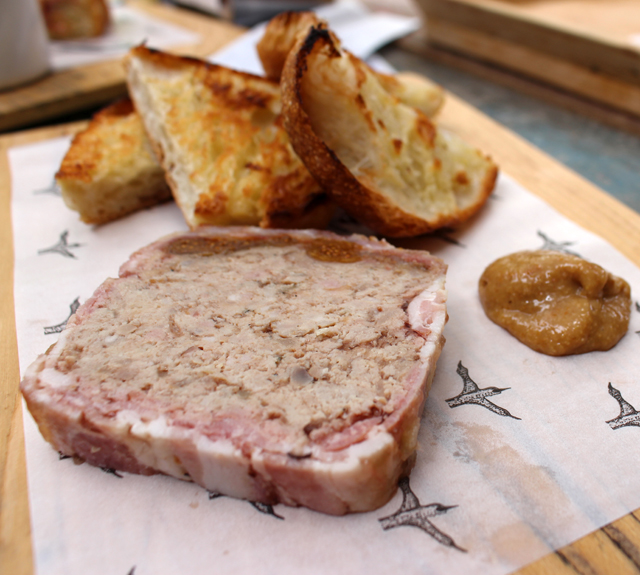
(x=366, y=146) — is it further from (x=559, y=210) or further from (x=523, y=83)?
(x=523, y=83)

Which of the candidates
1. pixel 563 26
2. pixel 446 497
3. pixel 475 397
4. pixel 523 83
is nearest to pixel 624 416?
pixel 475 397

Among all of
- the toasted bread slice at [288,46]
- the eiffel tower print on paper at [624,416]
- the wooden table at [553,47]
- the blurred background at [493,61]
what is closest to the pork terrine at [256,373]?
the eiffel tower print on paper at [624,416]

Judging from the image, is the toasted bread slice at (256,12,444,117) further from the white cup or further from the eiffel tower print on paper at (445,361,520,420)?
the white cup

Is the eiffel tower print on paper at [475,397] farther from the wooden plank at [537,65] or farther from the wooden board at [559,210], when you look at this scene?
the wooden plank at [537,65]

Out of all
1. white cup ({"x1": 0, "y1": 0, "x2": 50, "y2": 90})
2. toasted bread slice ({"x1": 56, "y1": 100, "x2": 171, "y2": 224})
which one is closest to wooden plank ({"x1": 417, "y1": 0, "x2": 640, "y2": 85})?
toasted bread slice ({"x1": 56, "y1": 100, "x2": 171, "y2": 224})

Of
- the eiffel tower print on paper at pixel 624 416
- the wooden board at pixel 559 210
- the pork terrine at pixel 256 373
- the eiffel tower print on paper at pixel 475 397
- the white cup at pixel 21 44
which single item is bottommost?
the eiffel tower print on paper at pixel 624 416

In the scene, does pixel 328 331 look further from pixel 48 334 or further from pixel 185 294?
pixel 48 334
